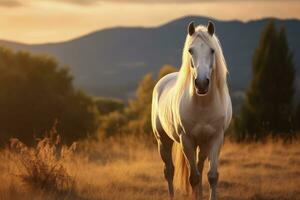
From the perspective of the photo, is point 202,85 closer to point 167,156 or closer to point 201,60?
point 201,60

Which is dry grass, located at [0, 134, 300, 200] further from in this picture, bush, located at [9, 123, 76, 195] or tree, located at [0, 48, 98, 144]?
tree, located at [0, 48, 98, 144]

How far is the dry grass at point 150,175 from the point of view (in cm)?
823

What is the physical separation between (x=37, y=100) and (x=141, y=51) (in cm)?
11427

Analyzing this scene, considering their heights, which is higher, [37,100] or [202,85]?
[202,85]

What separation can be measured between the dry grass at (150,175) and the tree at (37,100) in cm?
383

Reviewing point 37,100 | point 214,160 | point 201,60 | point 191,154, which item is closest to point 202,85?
point 201,60

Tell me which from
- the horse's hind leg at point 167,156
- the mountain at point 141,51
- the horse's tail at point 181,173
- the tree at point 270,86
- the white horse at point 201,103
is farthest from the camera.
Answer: the mountain at point 141,51

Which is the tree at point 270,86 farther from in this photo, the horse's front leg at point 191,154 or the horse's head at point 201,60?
the horse's head at point 201,60

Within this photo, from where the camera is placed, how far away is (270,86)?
23891 mm

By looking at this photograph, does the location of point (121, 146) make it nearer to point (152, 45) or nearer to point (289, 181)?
point (289, 181)

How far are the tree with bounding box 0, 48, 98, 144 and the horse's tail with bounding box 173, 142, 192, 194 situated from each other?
29.0 feet

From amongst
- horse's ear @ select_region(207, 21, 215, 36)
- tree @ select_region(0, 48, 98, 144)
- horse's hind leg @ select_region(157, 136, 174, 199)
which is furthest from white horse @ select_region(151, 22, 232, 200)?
tree @ select_region(0, 48, 98, 144)

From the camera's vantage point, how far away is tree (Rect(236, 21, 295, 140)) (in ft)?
77.5

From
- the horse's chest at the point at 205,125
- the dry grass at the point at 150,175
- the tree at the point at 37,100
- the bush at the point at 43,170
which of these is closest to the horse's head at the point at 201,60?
the horse's chest at the point at 205,125
